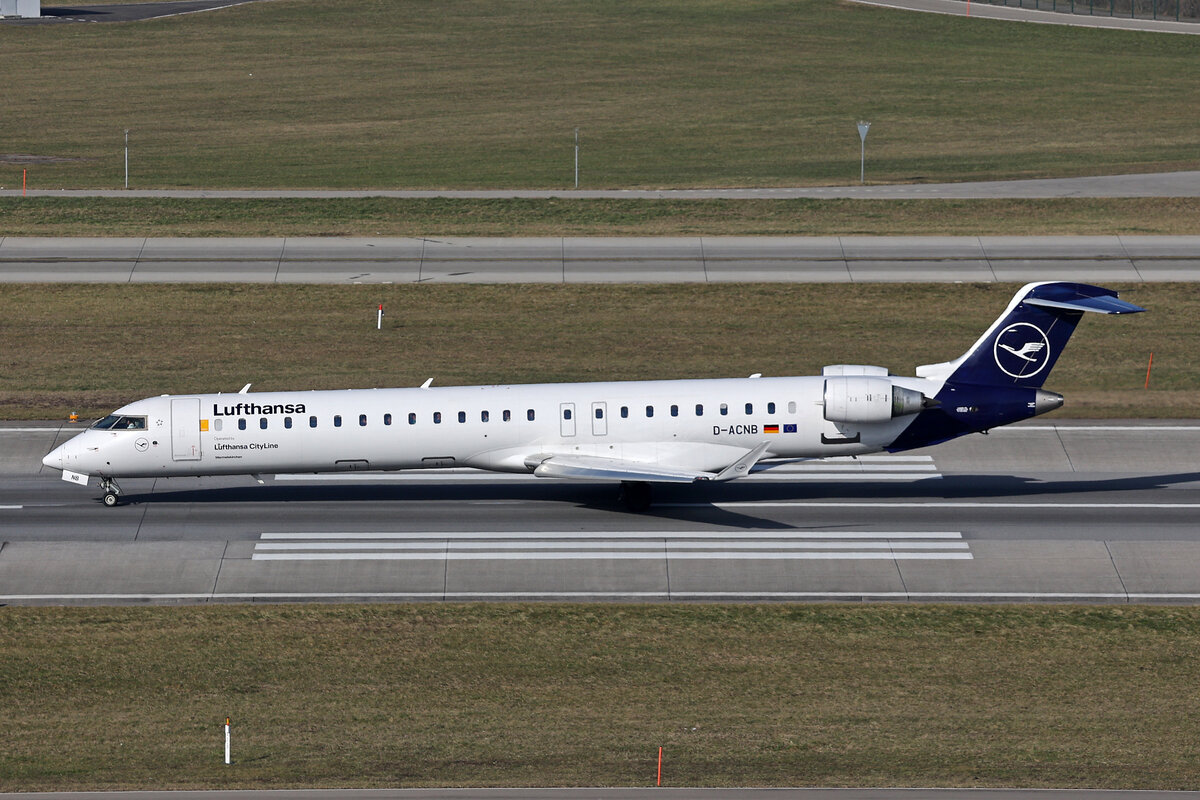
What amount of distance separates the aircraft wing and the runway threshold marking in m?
1.39

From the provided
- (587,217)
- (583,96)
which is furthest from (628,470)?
(583,96)

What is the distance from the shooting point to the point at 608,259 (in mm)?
63781

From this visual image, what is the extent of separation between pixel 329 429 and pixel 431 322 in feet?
61.0

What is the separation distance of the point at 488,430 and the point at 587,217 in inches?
1249

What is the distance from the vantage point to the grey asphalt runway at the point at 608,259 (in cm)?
6147

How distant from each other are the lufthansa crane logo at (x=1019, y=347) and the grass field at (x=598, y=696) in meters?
7.95

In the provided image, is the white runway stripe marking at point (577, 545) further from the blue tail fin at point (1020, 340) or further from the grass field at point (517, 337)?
the grass field at point (517, 337)

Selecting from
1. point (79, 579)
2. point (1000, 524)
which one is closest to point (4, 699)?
point (79, 579)

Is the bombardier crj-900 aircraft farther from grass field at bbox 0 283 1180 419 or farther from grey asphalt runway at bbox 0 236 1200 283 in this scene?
grey asphalt runway at bbox 0 236 1200 283

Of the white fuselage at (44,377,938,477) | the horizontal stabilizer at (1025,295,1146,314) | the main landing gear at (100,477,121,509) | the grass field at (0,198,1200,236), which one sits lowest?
the main landing gear at (100,477,121,509)

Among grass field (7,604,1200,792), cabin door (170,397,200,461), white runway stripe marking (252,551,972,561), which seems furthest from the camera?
cabin door (170,397,200,461)

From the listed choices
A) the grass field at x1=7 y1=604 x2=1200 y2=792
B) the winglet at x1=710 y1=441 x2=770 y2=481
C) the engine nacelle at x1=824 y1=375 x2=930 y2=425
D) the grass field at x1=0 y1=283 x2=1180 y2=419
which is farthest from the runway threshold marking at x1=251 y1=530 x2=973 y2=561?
the grass field at x1=0 y1=283 x2=1180 y2=419

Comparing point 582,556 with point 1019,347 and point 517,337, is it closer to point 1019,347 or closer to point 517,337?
point 1019,347

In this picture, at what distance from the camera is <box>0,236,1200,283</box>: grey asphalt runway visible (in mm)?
61469
